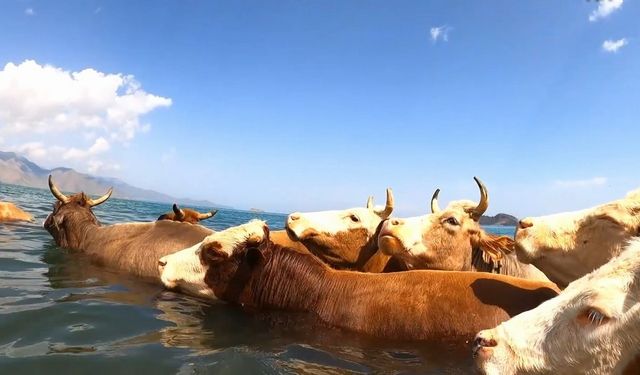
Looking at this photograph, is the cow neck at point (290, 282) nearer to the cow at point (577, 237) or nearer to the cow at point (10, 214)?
the cow at point (577, 237)

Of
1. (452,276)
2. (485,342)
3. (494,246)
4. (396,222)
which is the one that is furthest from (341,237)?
(485,342)

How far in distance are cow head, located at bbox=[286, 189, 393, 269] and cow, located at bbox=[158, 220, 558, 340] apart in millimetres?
1639

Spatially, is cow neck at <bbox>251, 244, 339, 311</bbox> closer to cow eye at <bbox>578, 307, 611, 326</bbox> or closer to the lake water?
the lake water

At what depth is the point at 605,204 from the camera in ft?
17.7

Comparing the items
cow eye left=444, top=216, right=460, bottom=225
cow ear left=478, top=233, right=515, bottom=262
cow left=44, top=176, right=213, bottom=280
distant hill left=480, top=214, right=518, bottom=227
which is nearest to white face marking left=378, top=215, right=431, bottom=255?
cow eye left=444, top=216, right=460, bottom=225

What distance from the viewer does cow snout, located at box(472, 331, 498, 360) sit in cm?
342

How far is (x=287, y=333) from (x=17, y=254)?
24.5ft

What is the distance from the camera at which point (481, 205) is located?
7410mm

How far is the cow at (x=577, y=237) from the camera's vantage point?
509cm

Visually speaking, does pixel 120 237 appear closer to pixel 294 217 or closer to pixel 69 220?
pixel 69 220

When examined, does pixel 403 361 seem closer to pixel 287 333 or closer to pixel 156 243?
pixel 287 333

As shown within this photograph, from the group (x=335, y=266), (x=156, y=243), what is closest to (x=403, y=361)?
(x=335, y=266)

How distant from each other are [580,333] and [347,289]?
3.34 metres

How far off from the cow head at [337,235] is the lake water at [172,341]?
2201mm
